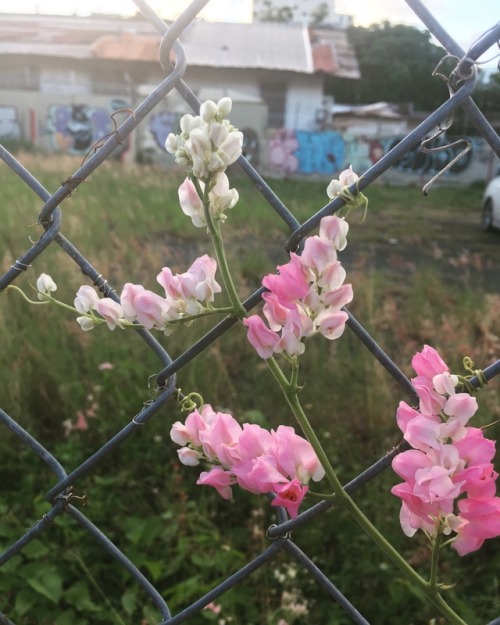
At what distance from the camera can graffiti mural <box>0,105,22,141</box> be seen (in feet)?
56.6

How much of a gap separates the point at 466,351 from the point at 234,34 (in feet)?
62.0

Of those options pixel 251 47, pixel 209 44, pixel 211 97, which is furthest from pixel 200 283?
pixel 251 47

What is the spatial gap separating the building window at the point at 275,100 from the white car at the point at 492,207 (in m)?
9.80

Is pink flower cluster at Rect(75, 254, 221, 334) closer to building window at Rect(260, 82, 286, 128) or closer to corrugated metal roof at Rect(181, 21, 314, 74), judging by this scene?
corrugated metal roof at Rect(181, 21, 314, 74)

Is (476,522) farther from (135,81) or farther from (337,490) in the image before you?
(135,81)

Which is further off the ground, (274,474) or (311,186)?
(274,474)

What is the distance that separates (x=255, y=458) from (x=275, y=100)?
18955 millimetres

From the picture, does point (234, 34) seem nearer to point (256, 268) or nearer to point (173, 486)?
point (256, 268)

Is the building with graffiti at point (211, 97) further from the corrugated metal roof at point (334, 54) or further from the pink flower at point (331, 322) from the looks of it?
the pink flower at point (331, 322)

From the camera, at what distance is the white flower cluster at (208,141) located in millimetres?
411

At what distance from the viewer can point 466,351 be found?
90.3 inches

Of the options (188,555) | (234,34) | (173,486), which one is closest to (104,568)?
(188,555)

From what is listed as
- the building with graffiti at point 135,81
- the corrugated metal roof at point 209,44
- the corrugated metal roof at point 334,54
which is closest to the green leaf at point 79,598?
the building with graffiti at point 135,81

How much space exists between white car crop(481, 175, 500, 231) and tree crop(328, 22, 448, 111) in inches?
515
